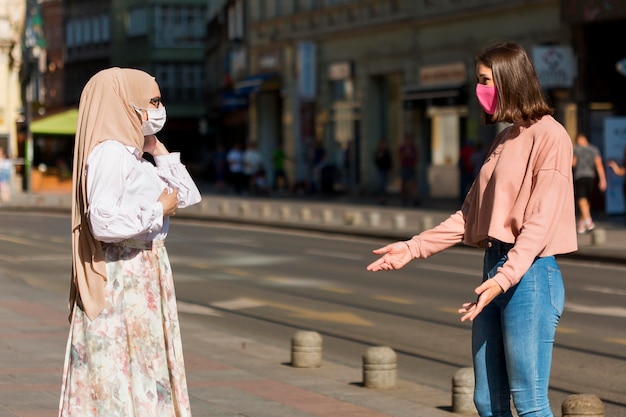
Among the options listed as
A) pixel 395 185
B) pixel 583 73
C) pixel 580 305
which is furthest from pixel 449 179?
pixel 580 305

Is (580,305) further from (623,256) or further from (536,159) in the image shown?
(536,159)

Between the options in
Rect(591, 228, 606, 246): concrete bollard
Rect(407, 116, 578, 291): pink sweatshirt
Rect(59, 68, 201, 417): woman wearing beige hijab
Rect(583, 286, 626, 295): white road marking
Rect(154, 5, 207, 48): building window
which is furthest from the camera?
Rect(154, 5, 207, 48): building window

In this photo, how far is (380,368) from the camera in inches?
386

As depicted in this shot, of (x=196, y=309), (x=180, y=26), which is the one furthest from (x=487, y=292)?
(x=180, y=26)

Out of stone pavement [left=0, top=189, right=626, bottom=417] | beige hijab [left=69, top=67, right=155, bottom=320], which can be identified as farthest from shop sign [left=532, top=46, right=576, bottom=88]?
beige hijab [left=69, top=67, right=155, bottom=320]

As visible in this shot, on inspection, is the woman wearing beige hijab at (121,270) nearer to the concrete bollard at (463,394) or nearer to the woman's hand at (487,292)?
the woman's hand at (487,292)

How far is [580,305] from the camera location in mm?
15172

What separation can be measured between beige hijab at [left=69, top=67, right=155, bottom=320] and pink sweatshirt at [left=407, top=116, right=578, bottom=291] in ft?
4.68

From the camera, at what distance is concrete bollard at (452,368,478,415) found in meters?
8.85

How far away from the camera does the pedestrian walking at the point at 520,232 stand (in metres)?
5.40

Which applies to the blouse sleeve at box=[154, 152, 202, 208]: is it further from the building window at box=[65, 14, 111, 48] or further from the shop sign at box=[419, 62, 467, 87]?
the building window at box=[65, 14, 111, 48]

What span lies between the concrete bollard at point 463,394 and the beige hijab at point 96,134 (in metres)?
3.37

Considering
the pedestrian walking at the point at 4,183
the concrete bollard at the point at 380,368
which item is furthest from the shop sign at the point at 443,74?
the concrete bollard at the point at 380,368

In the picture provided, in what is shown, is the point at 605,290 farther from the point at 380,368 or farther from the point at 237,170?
the point at 237,170
